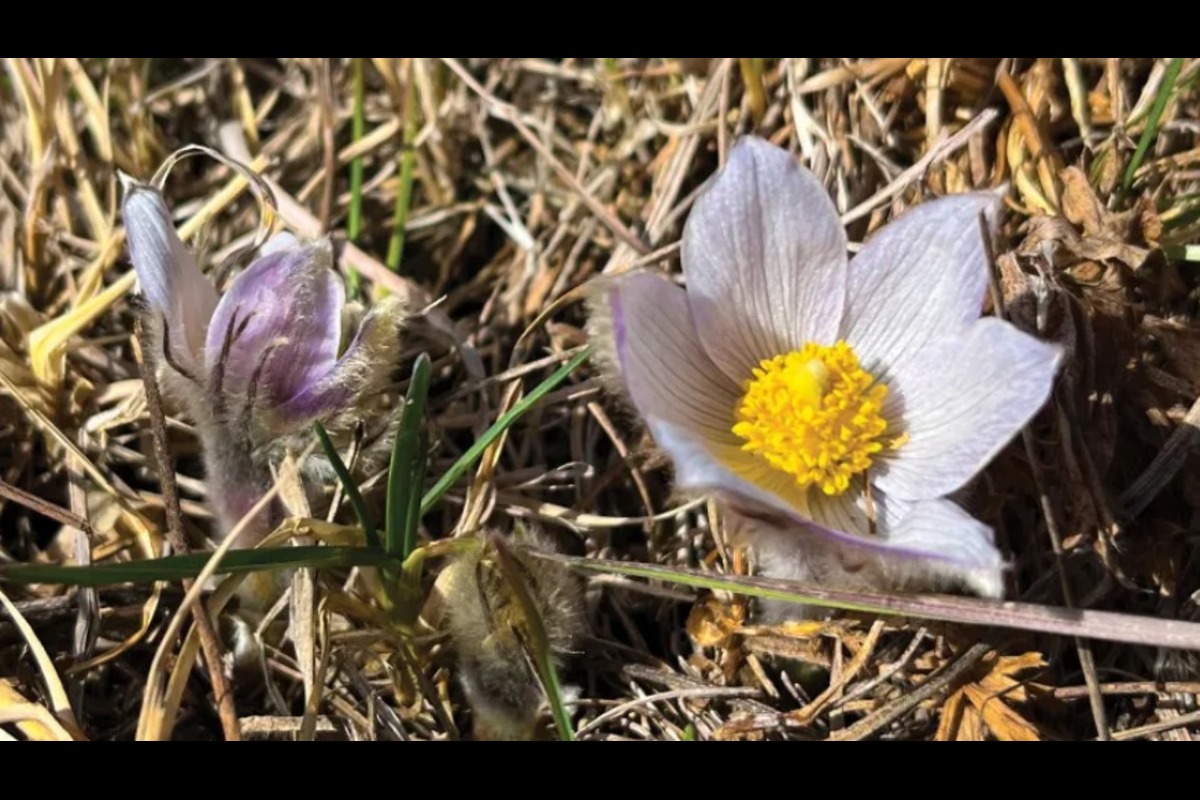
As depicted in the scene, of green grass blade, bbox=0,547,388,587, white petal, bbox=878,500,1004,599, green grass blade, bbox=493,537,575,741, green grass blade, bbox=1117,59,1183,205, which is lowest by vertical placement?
green grass blade, bbox=493,537,575,741

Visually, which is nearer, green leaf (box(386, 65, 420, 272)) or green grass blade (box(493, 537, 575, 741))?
green grass blade (box(493, 537, 575, 741))

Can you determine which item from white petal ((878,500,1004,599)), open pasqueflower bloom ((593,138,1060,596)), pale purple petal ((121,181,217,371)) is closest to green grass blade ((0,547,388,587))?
pale purple petal ((121,181,217,371))

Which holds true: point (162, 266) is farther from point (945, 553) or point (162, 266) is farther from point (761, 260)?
point (945, 553)

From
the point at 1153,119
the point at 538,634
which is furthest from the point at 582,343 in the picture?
the point at 1153,119

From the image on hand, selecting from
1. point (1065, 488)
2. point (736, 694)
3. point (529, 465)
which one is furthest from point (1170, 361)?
point (529, 465)

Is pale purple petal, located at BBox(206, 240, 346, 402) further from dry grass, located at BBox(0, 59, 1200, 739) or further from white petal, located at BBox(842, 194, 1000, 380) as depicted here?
white petal, located at BBox(842, 194, 1000, 380)

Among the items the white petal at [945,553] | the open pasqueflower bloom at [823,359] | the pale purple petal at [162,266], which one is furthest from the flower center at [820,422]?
the pale purple petal at [162,266]
